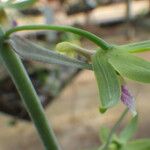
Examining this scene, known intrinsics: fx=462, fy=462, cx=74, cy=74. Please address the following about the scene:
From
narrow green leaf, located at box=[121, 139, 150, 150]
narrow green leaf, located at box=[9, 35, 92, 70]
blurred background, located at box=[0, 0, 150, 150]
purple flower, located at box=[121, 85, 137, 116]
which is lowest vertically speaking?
blurred background, located at box=[0, 0, 150, 150]

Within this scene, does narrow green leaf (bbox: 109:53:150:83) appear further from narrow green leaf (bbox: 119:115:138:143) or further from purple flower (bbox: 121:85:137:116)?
narrow green leaf (bbox: 119:115:138:143)

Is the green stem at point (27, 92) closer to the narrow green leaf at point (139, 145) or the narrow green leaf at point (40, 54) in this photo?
the narrow green leaf at point (40, 54)

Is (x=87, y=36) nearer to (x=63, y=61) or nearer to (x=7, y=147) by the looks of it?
(x=63, y=61)

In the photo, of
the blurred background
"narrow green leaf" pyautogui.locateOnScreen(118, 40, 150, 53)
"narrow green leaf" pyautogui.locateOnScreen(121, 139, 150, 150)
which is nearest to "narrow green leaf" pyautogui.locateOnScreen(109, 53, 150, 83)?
"narrow green leaf" pyautogui.locateOnScreen(118, 40, 150, 53)

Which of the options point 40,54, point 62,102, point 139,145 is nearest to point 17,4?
point 40,54

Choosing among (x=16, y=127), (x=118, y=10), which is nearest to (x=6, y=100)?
(x=16, y=127)

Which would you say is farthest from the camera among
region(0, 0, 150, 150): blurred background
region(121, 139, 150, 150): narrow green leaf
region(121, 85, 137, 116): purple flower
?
region(0, 0, 150, 150): blurred background
